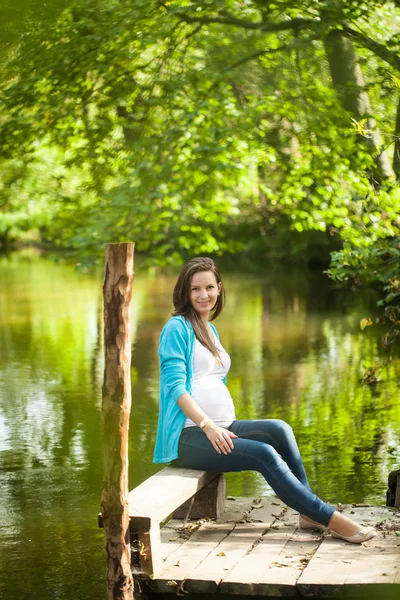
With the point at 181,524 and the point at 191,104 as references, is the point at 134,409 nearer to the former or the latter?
the point at 191,104

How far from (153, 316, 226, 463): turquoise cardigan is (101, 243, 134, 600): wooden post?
63 centimetres

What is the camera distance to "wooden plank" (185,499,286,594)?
17.9 feet

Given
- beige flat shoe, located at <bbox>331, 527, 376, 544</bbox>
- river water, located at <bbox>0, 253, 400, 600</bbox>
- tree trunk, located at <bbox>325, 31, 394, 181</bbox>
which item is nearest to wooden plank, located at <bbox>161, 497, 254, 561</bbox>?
river water, located at <bbox>0, 253, 400, 600</bbox>

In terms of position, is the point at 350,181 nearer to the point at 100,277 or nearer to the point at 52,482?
the point at 52,482

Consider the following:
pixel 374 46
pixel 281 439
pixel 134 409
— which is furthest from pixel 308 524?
pixel 374 46

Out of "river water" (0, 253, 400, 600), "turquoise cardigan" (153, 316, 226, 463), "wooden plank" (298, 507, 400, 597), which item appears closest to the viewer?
"wooden plank" (298, 507, 400, 597)

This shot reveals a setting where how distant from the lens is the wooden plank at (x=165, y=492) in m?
5.52

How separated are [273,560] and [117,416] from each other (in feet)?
3.85

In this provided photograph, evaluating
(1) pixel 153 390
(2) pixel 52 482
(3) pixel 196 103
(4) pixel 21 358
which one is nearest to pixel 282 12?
(3) pixel 196 103

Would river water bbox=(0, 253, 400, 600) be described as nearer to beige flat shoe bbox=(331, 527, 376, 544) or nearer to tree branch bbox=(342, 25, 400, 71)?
beige flat shoe bbox=(331, 527, 376, 544)

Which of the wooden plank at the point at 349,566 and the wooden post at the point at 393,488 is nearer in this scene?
the wooden plank at the point at 349,566

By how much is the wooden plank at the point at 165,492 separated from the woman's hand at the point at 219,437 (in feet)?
0.68

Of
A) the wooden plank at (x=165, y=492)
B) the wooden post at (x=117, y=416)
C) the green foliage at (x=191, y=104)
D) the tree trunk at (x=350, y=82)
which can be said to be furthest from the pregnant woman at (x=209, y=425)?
the tree trunk at (x=350, y=82)

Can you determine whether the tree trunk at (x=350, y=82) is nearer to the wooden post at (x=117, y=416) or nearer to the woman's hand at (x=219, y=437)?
the woman's hand at (x=219, y=437)
